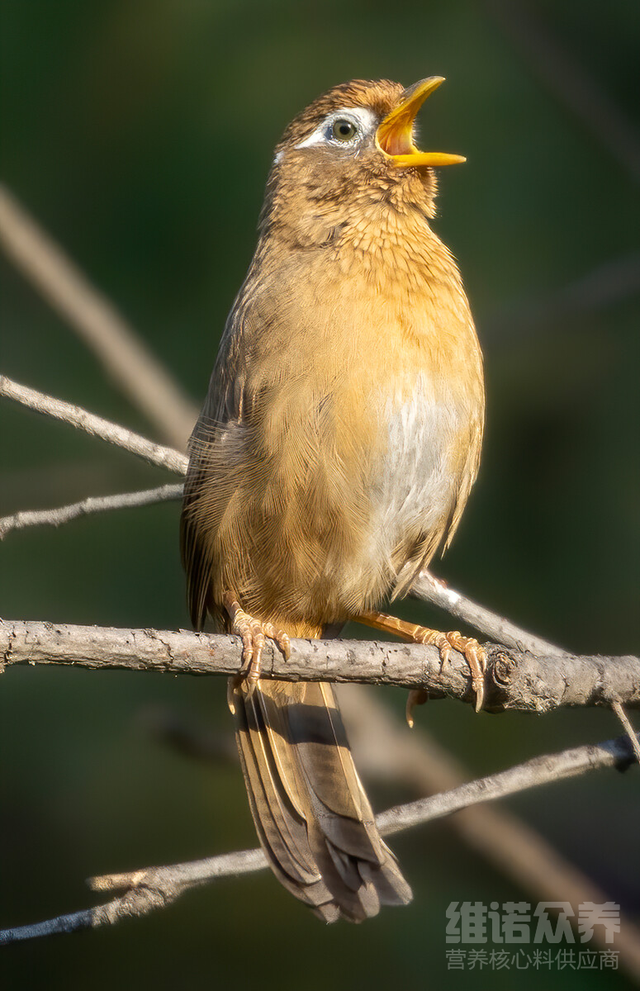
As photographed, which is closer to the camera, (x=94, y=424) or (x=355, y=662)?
(x=355, y=662)

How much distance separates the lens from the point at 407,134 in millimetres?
2951

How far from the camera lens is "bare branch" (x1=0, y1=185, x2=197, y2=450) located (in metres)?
3.76

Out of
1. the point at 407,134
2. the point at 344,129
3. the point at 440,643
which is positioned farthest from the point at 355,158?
the point at 440,643

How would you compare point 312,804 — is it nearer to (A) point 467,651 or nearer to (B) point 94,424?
(A) point 467,651

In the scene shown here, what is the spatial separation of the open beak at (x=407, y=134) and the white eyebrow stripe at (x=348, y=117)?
0.11 feet

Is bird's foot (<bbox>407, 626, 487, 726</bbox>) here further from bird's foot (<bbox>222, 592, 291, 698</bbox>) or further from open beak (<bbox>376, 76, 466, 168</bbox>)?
open beak (<bbox>376, 76, 466, 168</bbox>)

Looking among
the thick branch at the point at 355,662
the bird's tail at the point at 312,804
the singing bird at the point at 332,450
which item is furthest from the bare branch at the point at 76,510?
the thick branch at the point at 355,662

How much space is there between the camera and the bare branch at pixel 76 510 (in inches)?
92.8

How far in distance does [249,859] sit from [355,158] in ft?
5.80

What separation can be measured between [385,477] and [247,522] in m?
0.36

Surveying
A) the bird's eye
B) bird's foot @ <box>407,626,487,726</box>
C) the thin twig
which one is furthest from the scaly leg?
the bird's eye

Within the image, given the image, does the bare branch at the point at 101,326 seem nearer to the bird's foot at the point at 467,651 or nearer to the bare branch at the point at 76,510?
the bare branch at the point at 76,510

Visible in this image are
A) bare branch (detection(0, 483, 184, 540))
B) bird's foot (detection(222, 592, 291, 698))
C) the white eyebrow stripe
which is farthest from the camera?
the white eyebrow stripe

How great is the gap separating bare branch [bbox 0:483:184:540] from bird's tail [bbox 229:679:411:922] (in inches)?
20.0
